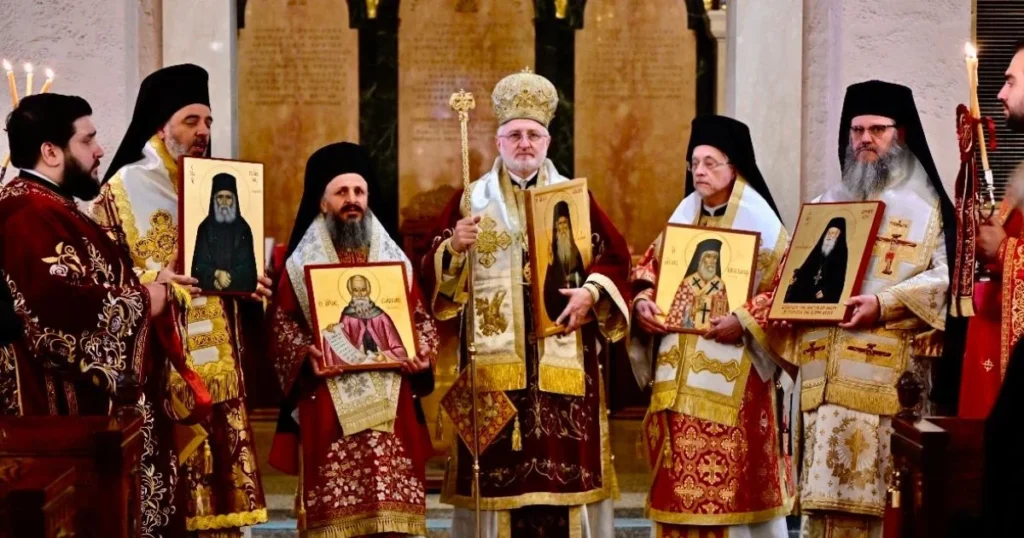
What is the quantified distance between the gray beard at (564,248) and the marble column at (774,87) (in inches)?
69.9

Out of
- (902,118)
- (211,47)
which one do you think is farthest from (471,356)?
(211,47)

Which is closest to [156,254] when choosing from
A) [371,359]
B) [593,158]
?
[371,359]

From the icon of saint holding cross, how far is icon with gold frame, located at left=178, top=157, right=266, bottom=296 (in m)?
1.81

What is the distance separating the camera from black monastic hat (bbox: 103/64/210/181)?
679 cm

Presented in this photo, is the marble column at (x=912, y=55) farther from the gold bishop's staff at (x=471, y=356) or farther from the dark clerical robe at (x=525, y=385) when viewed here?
the gold bishop's staff at (x=471, y=356)

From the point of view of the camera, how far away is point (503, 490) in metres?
7.05

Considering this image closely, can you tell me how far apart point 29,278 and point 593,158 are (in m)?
6.16

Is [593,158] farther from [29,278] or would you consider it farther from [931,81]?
[29,278]

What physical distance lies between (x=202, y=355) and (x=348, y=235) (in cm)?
82

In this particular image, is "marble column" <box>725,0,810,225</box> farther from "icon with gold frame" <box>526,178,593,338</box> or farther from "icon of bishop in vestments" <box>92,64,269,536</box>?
"icon of bishop in vestments" <box>92,64,269,536</box>

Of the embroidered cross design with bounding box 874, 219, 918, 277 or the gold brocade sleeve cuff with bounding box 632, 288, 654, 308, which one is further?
the gold brocade sleeve cuff with bounding box 632, 288, 654, 308

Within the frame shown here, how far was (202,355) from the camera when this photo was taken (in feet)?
22.0

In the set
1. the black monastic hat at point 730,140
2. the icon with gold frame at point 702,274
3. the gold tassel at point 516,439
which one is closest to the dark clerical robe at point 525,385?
the gold tassel at point 516,439

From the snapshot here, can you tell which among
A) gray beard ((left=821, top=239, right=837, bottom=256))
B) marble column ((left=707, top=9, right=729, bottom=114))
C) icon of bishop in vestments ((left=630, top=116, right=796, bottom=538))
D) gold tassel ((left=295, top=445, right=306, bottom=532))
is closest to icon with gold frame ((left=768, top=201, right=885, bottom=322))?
gray beard ((left=821, top=239, right=837, bottom=256))
